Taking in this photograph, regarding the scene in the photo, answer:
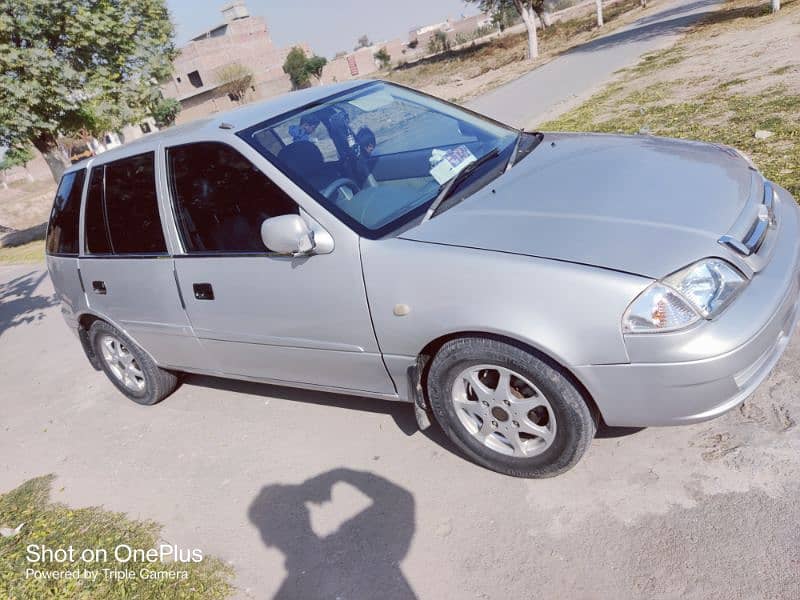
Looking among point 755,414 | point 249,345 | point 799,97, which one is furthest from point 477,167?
point 799,97

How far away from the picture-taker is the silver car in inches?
95.3

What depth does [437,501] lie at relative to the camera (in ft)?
9.84

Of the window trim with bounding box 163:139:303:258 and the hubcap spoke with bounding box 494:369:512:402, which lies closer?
the hubcap spoke with bounding box 494:369:512:402

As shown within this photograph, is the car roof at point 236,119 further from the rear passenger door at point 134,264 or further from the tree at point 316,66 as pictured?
the tree at point 316,66

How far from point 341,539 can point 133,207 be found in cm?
249

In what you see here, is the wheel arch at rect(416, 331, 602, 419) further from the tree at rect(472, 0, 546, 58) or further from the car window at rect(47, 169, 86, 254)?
the tree at rect(472, 0, 546, 58)

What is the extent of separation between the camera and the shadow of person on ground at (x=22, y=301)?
834cm

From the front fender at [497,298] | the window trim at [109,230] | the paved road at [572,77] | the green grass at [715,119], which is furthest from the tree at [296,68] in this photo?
the front fender at [497,298]

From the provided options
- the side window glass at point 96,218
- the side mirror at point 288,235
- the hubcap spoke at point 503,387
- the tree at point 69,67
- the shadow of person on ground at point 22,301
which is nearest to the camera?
the hubcap spoke at point 503,387

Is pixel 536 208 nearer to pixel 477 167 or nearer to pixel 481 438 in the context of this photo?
pixel 477 167

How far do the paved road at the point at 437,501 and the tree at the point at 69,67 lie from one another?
12816 mm

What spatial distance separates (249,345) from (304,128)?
4.20ft

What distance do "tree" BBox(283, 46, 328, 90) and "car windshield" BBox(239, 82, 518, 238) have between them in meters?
64.1

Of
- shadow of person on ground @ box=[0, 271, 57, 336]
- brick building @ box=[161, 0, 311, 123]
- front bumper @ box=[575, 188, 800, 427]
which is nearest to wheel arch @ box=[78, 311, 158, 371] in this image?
front bumper @ box=[575, 188, 800, 427]
